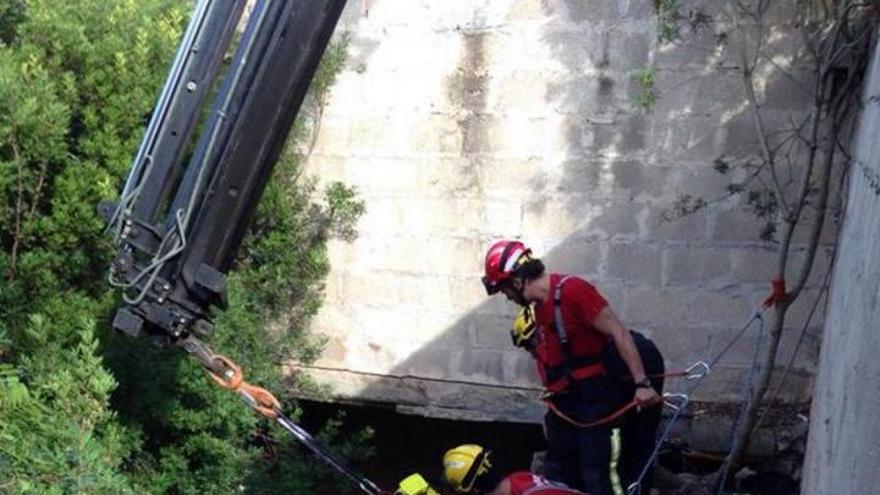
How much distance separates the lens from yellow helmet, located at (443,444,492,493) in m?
5.38

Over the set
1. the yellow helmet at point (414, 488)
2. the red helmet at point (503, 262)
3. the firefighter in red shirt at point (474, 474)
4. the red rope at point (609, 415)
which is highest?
the red helmet at point (503, 262)

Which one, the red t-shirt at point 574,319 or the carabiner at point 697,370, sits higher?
the red t-shirt at point 574,319

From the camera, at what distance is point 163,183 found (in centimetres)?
524

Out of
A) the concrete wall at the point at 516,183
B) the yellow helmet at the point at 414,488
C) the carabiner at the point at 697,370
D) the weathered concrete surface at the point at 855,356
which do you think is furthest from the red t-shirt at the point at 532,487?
the concrete wall at the point at 516,183

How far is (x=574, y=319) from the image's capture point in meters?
5.83

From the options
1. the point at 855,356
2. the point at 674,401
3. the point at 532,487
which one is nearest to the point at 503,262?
the point at 532,487

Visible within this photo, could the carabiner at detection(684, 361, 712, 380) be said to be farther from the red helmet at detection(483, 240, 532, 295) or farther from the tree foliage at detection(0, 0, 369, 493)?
the tree foliage at detection(0, 0, 369, 493)

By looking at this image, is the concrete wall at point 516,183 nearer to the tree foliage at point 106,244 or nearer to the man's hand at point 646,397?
the tree foliage at point 106,244

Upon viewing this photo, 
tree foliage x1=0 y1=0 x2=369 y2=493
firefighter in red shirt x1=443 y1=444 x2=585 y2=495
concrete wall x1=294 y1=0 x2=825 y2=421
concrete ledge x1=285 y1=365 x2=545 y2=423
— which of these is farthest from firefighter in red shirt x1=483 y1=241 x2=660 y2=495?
tree foliage x1=0 y1=0 x2=369 y2=493

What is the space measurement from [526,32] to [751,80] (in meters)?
1.27

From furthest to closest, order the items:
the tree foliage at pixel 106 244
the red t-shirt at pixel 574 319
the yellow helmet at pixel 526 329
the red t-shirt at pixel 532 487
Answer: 1. the tree foliage at pixel 106 244
2. the yellow helmet at pixel 526 329
3. the red t-shirt at pixel 574 319
4. the red t-shirt at pixel 532 487

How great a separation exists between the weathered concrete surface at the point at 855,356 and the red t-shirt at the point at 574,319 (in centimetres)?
110

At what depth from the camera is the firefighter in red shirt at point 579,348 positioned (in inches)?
228

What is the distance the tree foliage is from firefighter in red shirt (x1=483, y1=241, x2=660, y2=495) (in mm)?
1871
